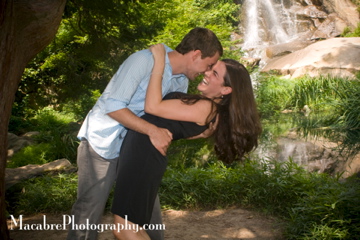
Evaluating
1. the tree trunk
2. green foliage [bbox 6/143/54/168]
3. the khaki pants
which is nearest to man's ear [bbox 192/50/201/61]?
the khaki pants

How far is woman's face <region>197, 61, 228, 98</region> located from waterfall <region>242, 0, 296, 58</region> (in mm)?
19788

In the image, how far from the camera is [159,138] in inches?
94.7

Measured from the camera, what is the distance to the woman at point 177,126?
240 centimetres

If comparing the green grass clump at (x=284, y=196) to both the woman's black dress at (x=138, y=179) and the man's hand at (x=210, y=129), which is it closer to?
the man's hand at (x=210, y=129)

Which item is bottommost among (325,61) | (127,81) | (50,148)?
(325,61)

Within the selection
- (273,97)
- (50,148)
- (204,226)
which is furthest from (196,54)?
(273,97)

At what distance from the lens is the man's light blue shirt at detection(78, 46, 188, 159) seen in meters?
2.54

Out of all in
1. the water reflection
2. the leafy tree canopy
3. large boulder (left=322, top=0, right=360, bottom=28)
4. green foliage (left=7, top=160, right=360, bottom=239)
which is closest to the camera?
green foliage (left=7, top=160, right=360, bottom=239)

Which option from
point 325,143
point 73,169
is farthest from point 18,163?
point 325,143

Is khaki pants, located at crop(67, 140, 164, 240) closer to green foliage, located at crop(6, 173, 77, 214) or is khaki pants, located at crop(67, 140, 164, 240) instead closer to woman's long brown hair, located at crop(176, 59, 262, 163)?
woman's long brown hair, located at crop(176, 59, 262, 163)

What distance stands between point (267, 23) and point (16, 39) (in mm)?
20518

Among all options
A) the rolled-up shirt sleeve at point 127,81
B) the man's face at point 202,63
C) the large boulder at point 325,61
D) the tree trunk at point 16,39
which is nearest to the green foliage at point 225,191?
the tree trunk at point 16,39

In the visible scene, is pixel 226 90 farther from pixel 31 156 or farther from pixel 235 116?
pixel 31 156

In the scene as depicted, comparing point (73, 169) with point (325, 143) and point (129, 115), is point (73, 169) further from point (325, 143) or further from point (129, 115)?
point (325, 143)
